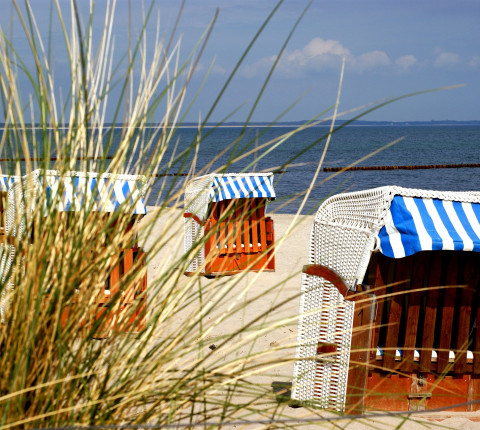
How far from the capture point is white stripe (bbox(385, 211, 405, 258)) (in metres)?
3.28

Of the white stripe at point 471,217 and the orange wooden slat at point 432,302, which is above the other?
the white stripe at point 471,217

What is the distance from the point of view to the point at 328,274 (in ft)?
12.4

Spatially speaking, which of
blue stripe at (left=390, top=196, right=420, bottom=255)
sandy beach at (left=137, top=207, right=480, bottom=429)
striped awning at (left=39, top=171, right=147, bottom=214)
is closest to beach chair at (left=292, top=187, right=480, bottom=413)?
blue stripe at (left=390, top=196, right=420, bottom=255)

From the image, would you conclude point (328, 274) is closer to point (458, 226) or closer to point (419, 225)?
point (419, 225)

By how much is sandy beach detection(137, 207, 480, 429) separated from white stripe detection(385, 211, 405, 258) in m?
0.51

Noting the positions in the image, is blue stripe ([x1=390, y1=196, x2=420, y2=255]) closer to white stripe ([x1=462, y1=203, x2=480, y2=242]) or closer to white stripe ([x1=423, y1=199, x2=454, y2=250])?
white stripe ([x1=423, y1=199, x2=454, y2=250])

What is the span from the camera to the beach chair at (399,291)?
3354 millimetres

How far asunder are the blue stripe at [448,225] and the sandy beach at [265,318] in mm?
818

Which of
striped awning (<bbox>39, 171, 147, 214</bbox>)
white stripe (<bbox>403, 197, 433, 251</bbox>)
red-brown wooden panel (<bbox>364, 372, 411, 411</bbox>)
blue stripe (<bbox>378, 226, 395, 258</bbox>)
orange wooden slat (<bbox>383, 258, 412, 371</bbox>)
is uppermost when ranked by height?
striped awning (<bbox>39, 171, 147, 214</bbox>)

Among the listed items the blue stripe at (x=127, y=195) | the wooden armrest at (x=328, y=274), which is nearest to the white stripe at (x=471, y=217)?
the wooden armrest at (x=328, y=274)

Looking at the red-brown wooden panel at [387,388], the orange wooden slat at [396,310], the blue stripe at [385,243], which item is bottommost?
the red-brown wooden panel at [387,388]

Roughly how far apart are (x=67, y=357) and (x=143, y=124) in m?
0.64

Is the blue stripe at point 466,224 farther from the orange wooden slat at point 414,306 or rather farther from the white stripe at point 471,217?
the orange wooden slat at point 414,306

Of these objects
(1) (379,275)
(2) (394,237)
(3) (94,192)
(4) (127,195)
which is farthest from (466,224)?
(3) (94,192)
